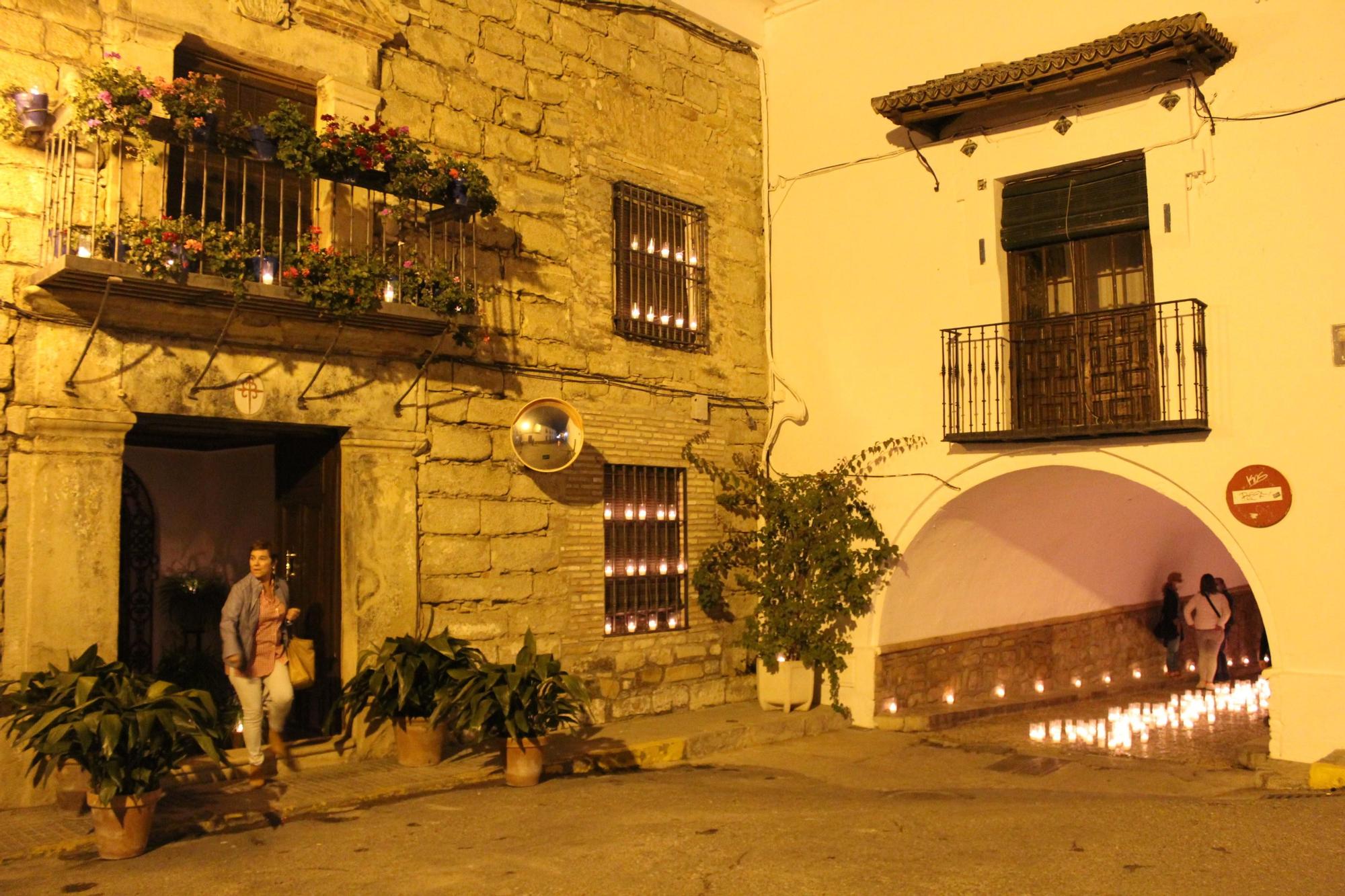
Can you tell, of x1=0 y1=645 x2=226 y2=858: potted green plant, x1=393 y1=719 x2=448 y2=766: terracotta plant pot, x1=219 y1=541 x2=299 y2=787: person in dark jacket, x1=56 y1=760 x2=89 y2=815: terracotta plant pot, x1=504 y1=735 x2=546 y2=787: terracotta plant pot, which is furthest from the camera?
x1=393 y1=719 x2=448 y2=766: terracotta plant pot

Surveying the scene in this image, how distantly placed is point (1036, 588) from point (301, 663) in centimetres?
778

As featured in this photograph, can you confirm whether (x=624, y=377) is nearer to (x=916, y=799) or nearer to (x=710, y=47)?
(x=710, y=47)

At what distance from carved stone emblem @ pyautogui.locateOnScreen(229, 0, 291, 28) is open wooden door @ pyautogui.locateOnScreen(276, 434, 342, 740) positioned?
287cm

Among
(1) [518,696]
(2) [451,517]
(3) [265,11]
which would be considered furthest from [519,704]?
(3) [265,11]

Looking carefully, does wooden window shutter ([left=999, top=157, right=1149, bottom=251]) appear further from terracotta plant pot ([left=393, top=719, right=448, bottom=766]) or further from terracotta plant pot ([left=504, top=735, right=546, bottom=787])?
terracotta plant pot ([left=393, top=719, right=448, bottom=766])

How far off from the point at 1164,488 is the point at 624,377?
4460 millimetres

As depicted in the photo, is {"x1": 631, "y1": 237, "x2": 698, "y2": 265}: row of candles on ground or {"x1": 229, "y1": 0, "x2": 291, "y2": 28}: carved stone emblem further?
{"x1": 631, "y1": 237, "x2": 698, "y2": 265}: row of candles on ground

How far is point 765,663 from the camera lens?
10.7 metres

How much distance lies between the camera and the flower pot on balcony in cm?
729

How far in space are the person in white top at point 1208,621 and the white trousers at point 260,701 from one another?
10.0 meters

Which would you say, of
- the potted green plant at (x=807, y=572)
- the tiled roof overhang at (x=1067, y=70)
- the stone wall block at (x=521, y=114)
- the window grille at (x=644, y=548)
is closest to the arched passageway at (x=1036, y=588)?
the potted green plant at (x=807, y=572)

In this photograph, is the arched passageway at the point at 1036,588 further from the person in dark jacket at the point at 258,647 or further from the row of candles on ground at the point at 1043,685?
the person in dark jacket at the point at 258,647

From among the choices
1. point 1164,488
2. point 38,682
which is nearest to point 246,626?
point 38,682

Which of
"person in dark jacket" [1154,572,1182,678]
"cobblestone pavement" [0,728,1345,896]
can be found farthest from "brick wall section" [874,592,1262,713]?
"cobblestone pavement" [0,728,1345,896]
